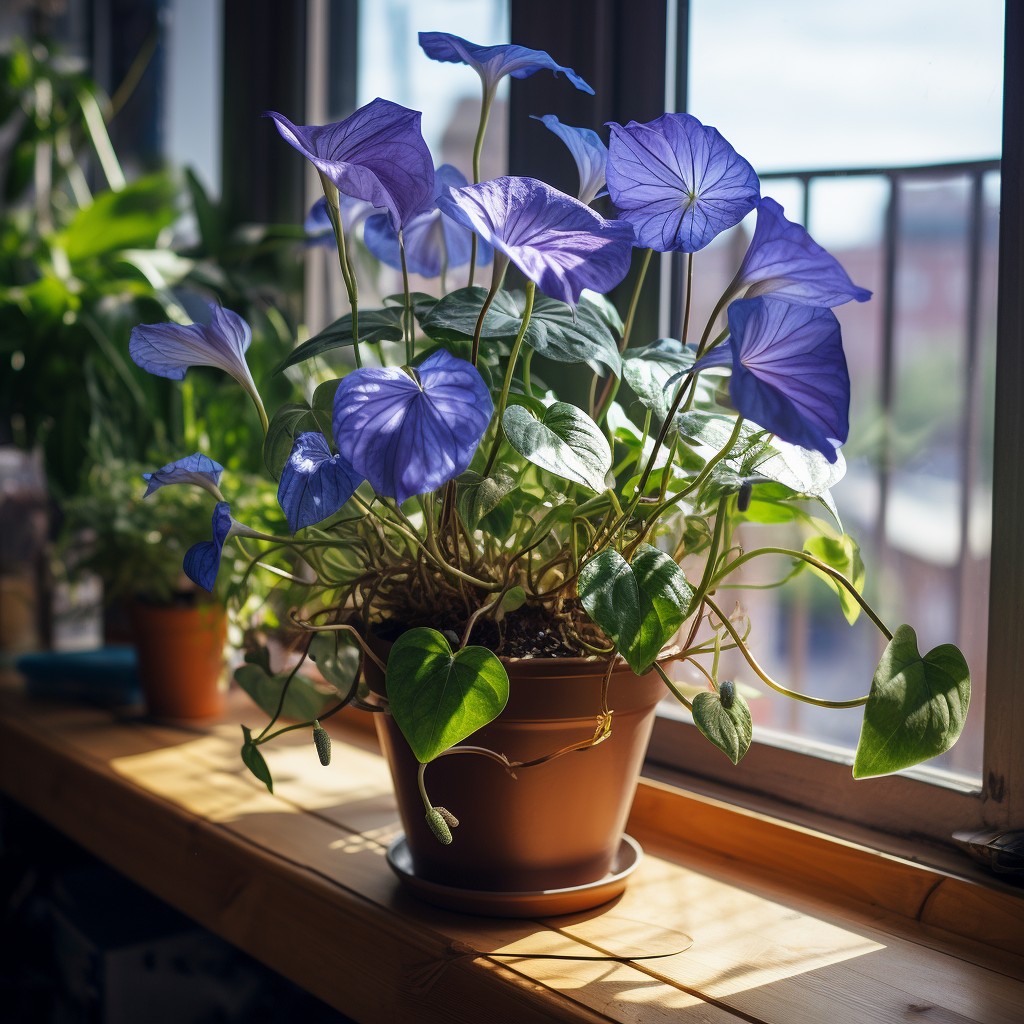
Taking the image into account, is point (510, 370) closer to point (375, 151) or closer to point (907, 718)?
point (375, 151)

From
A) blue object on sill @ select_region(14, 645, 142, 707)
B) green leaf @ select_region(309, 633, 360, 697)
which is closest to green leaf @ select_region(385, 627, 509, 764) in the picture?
green leaf @ select_region(309, 633, 360, 697)

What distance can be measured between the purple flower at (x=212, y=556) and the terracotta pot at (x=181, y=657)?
1.92 feet

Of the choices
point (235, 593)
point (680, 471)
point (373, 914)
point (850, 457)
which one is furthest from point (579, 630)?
point (850, 457)

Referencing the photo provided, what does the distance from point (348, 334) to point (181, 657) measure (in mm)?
731

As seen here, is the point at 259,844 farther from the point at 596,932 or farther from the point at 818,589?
the point at 818,589

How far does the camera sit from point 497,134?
1348mm

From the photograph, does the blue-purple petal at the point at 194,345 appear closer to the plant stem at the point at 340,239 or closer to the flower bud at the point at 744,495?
the plant stem at the point at 340,239

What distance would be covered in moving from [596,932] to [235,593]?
46 cm

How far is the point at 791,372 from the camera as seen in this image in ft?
1.93

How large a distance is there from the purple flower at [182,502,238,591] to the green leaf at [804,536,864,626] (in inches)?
16.8

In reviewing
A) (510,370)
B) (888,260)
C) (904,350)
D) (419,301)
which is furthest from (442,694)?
(904,350)

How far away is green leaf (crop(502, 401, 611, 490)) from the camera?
63cm

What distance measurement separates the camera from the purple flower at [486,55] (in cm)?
71

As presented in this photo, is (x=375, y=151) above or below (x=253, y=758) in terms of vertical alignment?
above
